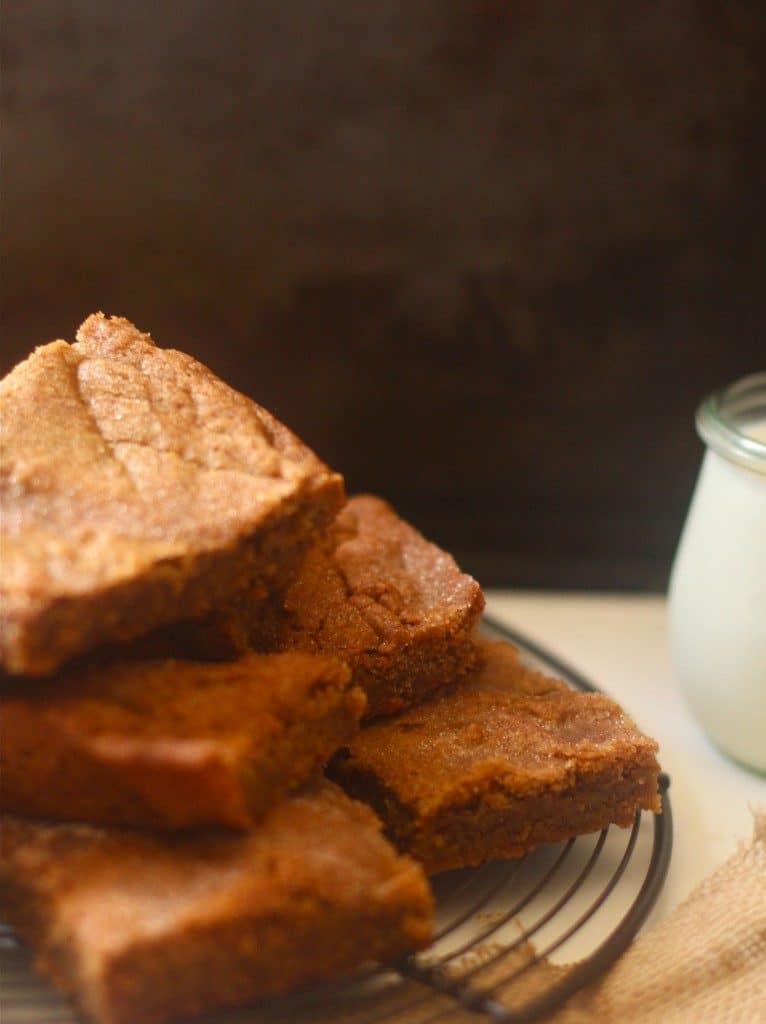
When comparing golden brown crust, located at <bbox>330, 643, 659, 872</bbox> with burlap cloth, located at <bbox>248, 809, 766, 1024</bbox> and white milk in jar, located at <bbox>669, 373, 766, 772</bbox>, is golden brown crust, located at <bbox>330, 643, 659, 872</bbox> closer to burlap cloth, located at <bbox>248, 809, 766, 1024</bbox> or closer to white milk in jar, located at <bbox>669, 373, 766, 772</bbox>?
burlap cloth, located at <bbox>248, 809, 766, 1024</bbox>

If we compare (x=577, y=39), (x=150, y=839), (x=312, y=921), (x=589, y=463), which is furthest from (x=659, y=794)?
(x=577, y=39)

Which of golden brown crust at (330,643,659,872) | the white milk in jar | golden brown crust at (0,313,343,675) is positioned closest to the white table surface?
the white milk in jar

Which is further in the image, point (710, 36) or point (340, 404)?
point (340, 404)

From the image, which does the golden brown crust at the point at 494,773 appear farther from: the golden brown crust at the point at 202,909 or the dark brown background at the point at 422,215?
the dark brown background at the point at 422,215

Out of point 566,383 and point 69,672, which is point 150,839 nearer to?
point 69,672

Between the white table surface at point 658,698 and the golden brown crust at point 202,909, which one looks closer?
the golden brown crust at point 202,909

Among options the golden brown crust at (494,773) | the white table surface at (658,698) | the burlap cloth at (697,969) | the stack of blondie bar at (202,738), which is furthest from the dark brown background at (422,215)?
the burlap cloth at (697,969)

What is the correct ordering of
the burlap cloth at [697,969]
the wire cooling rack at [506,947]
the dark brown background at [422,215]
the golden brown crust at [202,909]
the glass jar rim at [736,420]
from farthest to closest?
the dark brown background at [422,215] → the glass jar rim at [736,420] → the burlap cloth at [697,969] → the wire cooling rack at [506,947] → the golden brown crust at [202,909]
